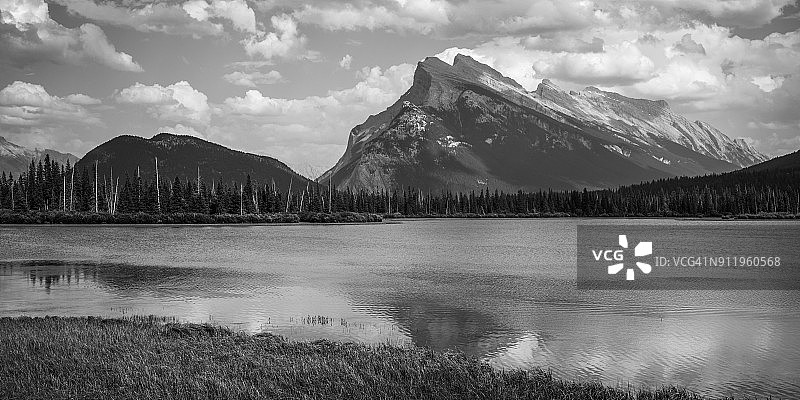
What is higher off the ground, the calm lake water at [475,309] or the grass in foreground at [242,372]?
the grass in foreground at [242,372]

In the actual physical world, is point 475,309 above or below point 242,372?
below

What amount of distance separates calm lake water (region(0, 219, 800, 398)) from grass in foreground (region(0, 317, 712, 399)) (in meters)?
3.31

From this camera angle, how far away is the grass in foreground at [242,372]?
18250 mm

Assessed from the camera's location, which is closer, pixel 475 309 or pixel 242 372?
pixel 242 372

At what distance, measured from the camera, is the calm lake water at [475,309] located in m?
Result: 24.3

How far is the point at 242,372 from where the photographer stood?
20234mm

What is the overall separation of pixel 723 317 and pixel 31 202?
207 metres

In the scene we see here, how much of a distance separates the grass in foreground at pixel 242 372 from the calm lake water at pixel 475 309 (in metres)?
3.31

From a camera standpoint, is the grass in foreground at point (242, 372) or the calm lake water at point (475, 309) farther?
the calm lake water at point (475, 309)

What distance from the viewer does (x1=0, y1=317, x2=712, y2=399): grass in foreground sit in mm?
18250

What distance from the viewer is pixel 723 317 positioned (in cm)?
3406

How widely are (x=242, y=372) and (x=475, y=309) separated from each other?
18.9m

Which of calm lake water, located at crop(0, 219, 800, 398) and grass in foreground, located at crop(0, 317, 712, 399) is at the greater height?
grass in foreground, located at crop(0, 317, 712, 399)

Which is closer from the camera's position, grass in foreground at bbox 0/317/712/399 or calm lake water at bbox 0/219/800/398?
grass in foreground at bbox 0/317/712/399
